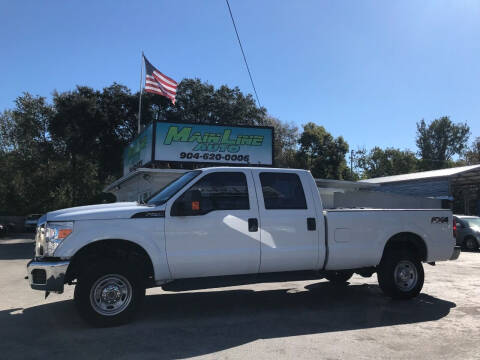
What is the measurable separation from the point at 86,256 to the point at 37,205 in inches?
1437

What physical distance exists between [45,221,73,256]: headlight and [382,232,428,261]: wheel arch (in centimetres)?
492

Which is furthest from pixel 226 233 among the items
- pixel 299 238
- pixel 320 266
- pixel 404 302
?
pixel 404 302

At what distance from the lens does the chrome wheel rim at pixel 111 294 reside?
210 inches

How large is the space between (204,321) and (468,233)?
1504 centimetres

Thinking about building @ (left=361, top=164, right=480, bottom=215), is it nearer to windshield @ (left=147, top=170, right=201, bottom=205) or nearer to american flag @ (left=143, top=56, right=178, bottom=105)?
american flag @ (left=143, top=56, right=178, bottom=105)

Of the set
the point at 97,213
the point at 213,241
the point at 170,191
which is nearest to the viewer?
the point at 97,213

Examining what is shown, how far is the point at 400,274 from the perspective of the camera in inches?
281

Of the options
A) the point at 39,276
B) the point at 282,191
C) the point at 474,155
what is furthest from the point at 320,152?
the point at 39,276

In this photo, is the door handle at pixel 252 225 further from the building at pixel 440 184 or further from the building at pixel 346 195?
the building at pixel 440 184

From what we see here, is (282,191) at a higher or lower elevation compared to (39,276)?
higher

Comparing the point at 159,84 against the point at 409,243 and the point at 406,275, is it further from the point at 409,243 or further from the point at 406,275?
the point at 406,275

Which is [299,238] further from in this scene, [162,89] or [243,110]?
[243,110]

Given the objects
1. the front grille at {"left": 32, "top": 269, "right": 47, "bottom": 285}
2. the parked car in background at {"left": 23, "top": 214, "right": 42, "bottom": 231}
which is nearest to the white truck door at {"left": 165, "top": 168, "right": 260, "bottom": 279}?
the front grille at {"left": 32, "top": 269, "right": 47, "bottom": 285}

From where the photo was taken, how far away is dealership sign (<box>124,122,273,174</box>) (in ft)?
59.0
